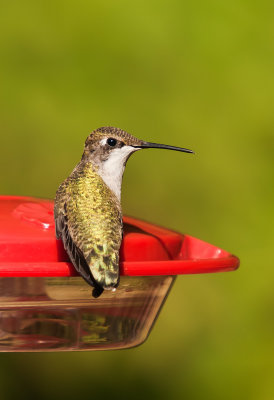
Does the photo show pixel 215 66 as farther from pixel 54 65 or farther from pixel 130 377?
pixel 130 377

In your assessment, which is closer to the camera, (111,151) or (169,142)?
(111,151)

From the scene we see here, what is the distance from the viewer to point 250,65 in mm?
4074

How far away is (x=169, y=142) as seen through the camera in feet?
13.3

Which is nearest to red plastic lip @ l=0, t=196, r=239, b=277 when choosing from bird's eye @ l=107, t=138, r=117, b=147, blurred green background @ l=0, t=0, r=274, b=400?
bird's eye @ l=107, t=138, r=117, b=147

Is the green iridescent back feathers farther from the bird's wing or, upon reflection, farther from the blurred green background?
the blurred green background

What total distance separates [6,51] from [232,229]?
1.28 m

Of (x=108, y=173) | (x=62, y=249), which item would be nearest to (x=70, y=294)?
(x=62, y=249)

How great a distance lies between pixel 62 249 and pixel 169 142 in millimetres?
1668

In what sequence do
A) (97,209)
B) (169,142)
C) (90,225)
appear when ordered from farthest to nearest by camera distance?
(169,142) < (97,209) < (90,225)

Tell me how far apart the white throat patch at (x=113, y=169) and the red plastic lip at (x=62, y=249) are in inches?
5.5

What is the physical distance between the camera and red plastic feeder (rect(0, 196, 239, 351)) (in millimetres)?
2355

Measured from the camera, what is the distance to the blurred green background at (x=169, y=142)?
3834 mm

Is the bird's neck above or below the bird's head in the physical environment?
below

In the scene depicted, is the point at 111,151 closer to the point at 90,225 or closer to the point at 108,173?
the point at 108,173
